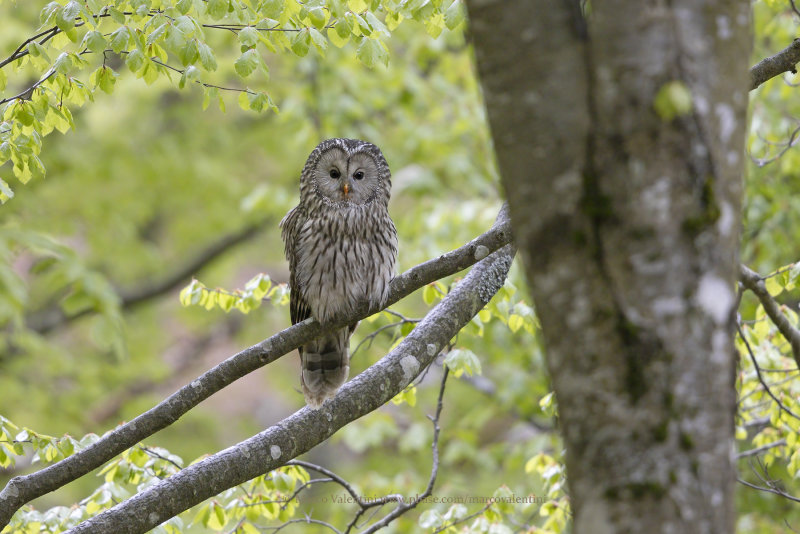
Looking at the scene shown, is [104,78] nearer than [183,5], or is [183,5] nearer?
[183,5]

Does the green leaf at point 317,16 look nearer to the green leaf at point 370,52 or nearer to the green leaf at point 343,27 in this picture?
the green leaf at point 343,27

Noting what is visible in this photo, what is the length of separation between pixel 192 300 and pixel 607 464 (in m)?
3.18

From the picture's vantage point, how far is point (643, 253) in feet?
5.41

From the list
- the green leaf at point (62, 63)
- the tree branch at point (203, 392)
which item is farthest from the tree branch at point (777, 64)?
the green leaf at point (62, 63)

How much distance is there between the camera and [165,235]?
1206 cm

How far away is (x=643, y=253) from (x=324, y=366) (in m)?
3.32

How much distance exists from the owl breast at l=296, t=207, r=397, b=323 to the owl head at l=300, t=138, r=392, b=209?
95 mm

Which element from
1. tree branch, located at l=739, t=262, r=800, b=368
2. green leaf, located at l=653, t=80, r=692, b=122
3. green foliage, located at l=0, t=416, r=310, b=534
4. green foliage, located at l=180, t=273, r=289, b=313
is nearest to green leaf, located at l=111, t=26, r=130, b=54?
green foliage, located at l=180, t=273, r=289, b=313

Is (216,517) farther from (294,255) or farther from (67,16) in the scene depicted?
(67,16)

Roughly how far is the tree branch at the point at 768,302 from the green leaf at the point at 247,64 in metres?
2.39

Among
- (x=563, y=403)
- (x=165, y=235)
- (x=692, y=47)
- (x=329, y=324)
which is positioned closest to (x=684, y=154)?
(x=692, y=47)

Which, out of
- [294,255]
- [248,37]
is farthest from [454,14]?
[294,255]

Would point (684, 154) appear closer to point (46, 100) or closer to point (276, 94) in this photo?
point (46, 100)

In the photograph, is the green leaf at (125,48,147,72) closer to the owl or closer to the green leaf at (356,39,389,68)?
the green leaf at (356,39,389,68)
